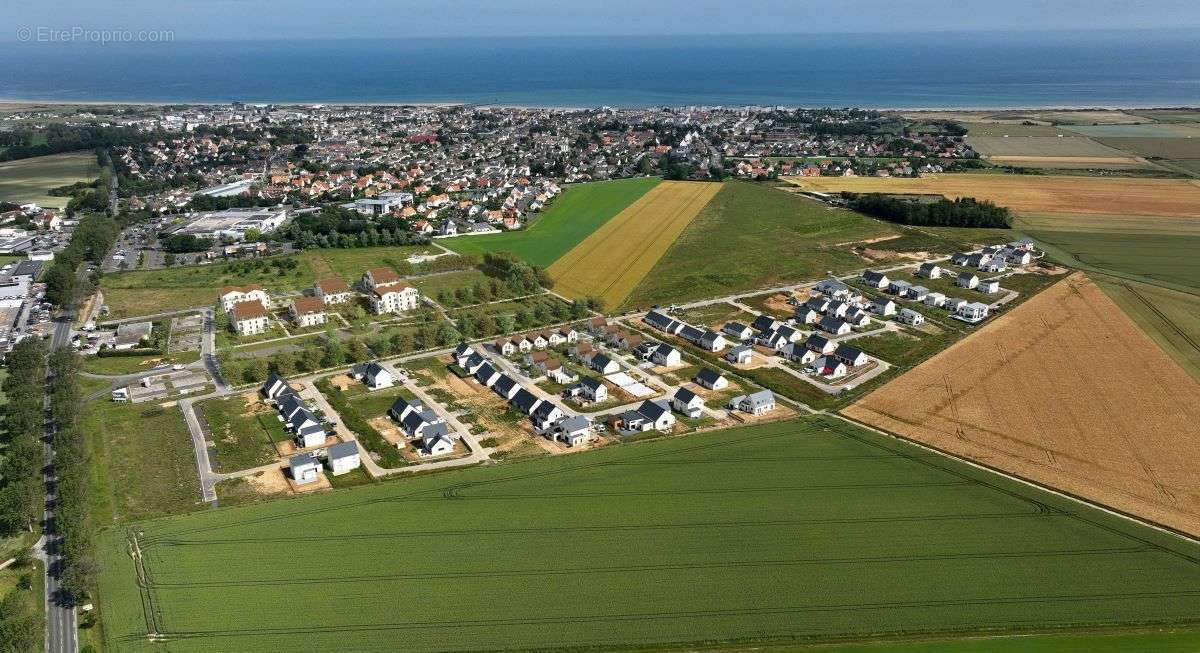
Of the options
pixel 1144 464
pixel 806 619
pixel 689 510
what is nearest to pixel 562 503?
pixel 689 510

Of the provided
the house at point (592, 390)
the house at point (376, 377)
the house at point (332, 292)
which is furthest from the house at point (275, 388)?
the house at point (592, 390)

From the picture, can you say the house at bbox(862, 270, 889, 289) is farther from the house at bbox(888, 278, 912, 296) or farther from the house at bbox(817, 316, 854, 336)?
the house at bbox(817, 316, 854, 336)

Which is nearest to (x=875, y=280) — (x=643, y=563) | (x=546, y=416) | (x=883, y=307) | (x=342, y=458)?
(x=883, y=307)

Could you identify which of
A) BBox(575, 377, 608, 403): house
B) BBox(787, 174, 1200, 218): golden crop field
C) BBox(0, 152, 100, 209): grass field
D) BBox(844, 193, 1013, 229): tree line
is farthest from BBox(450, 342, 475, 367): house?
BBox(0, 152, 100, 209): grass field

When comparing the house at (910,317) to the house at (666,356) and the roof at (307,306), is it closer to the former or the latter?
the house at (666,356)

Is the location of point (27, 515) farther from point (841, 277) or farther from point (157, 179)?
point (157, 179)

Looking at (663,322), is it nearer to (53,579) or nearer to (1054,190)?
(53,579)
